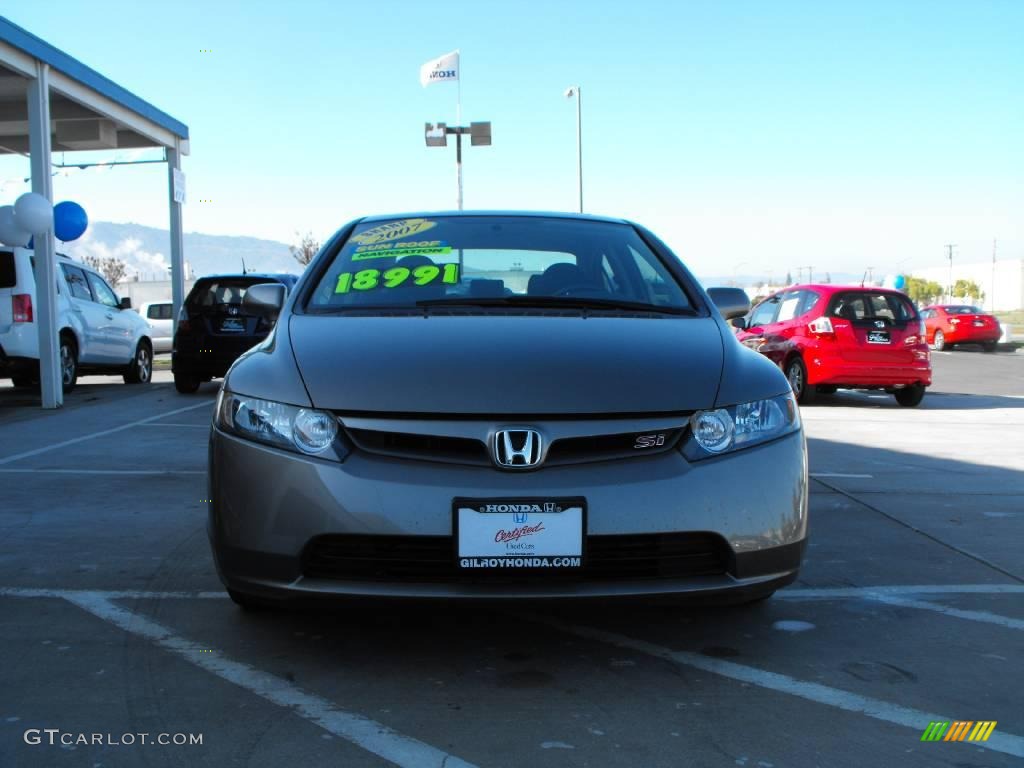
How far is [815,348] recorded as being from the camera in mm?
12141

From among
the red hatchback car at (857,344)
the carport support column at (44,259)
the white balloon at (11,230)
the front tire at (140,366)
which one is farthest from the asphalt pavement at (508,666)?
the front tire at (140,366)

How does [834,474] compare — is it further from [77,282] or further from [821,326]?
[77,282]

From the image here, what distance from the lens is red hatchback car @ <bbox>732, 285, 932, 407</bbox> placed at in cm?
1202

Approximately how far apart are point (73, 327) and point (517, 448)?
1140 centimetres

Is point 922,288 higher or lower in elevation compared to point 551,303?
higher

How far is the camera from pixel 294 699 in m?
2.86

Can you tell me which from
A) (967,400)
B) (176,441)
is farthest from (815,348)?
(176,441)

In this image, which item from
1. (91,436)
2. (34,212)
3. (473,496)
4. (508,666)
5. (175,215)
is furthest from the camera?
(175,215)

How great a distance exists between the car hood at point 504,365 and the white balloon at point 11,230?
8.84 metres

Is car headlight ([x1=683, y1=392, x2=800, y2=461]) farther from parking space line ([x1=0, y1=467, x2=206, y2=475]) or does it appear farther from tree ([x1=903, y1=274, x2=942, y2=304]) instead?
tree ([x1=903, y1=274, x2=942, y2=304])

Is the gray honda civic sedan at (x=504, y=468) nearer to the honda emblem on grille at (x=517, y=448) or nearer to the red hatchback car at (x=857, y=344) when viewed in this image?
the honda emblem on grille at (x=517, y=448)

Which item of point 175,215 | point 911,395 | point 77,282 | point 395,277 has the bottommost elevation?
point 911,395

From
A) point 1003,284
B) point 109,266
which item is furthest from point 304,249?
point 1003,284

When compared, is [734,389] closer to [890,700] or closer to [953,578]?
[890,700]
